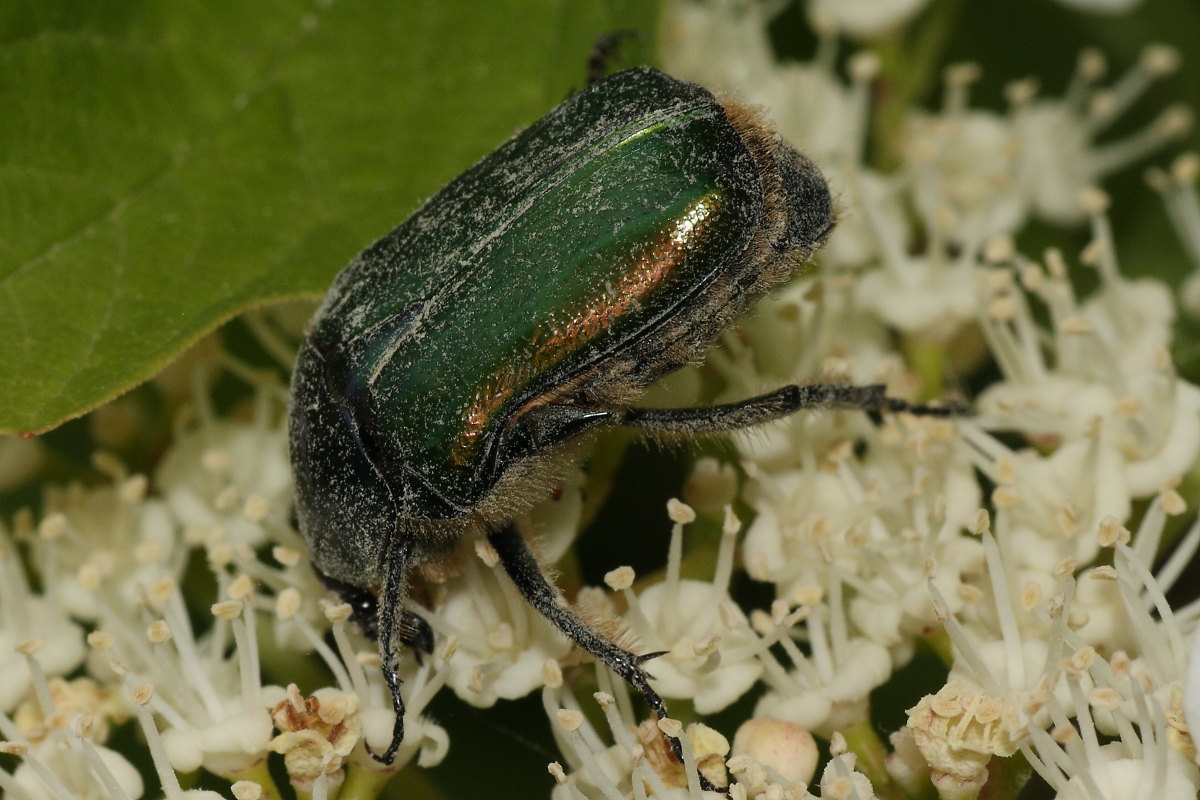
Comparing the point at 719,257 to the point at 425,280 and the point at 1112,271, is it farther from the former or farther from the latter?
the point at 1112,271

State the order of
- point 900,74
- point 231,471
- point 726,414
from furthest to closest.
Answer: point 900,74 → point 231,471 → point 726,414

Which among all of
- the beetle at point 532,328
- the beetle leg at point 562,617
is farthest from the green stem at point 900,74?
the beetle leg at point 562,617

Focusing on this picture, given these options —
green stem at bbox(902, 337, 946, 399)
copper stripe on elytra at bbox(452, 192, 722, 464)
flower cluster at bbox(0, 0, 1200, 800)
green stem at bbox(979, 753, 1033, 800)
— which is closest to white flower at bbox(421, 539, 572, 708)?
flower cluster at bbox(0, 0, 1200, 800)

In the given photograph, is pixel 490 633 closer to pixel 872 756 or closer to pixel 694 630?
pixel 694 630

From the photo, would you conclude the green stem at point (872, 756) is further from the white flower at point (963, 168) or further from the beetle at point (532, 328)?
the white flower at point (963, 168)

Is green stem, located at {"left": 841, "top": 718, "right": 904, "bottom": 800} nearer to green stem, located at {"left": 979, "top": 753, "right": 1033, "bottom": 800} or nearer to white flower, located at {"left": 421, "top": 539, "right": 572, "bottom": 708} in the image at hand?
green stem, located at {"left": 979, "top": 753, "right": 1033, "bottom": 800}

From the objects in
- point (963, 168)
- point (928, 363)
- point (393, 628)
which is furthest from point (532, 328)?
point (963, 168)

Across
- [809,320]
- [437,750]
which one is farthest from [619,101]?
[437,750]
